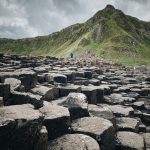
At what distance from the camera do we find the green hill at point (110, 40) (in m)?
60.3

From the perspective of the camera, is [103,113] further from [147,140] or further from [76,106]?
[147,140]

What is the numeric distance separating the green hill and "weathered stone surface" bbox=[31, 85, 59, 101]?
125 feet

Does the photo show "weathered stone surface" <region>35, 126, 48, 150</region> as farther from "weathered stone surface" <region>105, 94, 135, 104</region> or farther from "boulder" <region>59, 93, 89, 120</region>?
"weathered stone surface" <region>105, 94, 135, 104</region>

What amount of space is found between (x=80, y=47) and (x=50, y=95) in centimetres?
6506

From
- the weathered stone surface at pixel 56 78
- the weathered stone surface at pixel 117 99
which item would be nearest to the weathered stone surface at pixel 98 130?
the weathered stone surface at pixel 117 99

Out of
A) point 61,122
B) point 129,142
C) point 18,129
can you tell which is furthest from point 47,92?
point 18,129

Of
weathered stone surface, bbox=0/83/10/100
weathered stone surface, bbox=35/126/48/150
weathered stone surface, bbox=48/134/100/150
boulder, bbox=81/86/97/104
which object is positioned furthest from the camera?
boulder, bbox=81/86/97/104

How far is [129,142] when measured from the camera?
5.95 metres

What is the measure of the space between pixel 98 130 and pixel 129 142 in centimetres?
91

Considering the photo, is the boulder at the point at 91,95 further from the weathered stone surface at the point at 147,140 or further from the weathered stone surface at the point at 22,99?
the weathered stone surface at the point at 22,99

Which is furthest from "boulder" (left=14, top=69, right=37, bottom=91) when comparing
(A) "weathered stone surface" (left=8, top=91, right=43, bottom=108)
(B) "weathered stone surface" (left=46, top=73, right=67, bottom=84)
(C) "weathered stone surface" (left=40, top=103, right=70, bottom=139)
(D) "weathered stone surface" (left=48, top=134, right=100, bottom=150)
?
(D) "weathered stone surface" (left=48, top=134, right=100, bottom=150)

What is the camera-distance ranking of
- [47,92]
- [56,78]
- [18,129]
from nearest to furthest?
[18,129] → [47,92] → [56,78]

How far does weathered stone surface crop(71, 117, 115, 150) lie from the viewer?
5317 mm

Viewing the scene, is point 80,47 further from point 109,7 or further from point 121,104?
point 121,104
